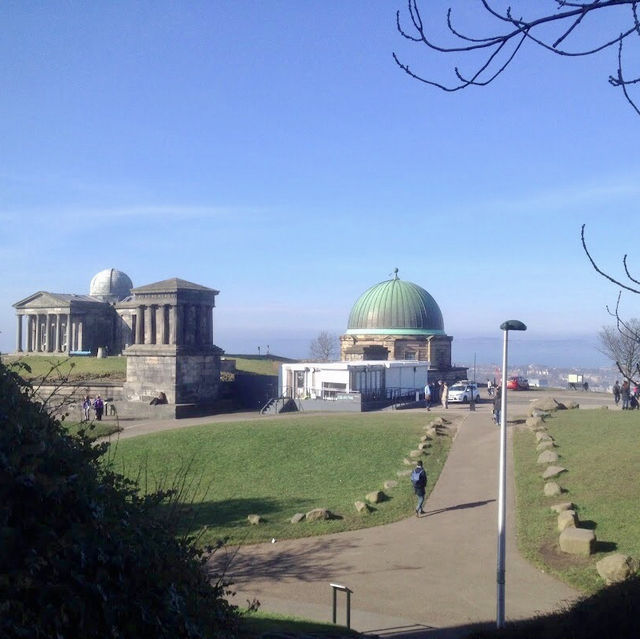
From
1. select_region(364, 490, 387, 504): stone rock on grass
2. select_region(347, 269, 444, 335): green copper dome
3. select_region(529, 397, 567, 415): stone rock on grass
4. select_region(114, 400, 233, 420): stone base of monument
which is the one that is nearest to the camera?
select_region(364, 490, 387, 504): stone rock on grass

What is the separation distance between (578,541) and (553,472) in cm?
571

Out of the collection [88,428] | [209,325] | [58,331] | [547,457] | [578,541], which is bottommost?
[578,541]

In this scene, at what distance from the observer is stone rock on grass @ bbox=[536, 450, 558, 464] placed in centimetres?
2042

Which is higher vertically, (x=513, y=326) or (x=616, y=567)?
(x=513, y=326)

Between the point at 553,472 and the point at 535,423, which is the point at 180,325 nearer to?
the point at 535,423

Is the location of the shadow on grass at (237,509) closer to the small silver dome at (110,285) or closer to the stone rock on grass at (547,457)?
the stone rock on grass at (547,457)

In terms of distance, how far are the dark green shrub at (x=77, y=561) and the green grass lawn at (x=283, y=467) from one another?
9570mm

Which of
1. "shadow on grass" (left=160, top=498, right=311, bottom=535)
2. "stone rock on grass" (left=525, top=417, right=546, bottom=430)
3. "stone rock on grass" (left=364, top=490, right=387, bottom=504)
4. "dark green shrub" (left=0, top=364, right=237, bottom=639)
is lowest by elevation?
"shadow on grass" (left=160, top=498, right=311, bottom=535)

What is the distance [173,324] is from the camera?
35.5 m

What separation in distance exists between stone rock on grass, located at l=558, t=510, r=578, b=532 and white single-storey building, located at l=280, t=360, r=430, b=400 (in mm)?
20693

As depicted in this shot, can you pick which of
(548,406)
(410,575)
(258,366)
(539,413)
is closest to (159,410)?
(539,413)

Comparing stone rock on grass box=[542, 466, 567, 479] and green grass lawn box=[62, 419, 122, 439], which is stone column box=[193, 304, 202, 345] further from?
stone rock on grass box=[542, 466, 567, 479]

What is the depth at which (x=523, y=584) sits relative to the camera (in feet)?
41.3

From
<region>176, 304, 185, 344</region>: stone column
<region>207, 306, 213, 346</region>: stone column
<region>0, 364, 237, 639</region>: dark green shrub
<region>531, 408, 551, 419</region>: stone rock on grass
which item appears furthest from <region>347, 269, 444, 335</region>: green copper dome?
<region>0, 364, 237, 639</region>: dark green shrub
